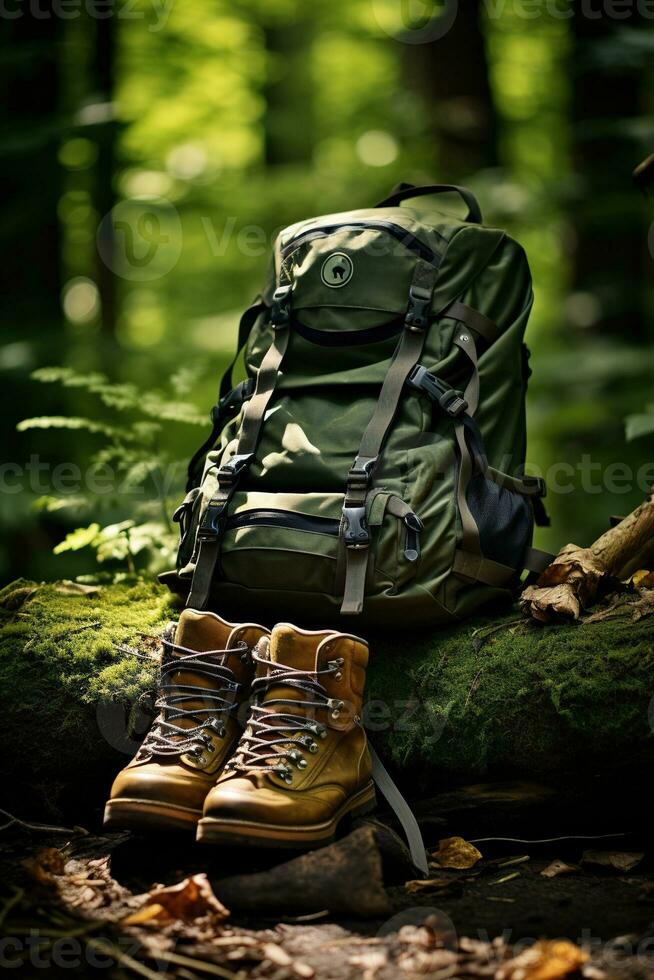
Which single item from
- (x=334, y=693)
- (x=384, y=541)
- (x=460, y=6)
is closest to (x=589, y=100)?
(x=460, y=6)

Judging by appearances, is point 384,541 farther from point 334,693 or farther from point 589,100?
point 589,100

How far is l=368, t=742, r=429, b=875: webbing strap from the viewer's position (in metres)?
2.27

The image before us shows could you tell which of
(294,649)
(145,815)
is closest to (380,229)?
(294,649)

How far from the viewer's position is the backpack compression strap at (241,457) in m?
2.69

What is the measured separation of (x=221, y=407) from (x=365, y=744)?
1396mm

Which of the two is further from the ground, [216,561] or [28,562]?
[216,561]

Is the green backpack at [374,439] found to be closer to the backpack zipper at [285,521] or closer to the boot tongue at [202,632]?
the backpack zipper at [285,521]

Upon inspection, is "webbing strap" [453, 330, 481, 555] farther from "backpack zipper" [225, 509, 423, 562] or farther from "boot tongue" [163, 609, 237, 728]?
"boot tongue" [163, 609, 237, 728]

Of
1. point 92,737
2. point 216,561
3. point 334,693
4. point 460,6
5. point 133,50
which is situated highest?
A: point 133,50

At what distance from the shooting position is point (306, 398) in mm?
2979

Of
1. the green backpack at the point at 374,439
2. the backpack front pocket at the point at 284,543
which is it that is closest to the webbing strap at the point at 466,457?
the green backpack at the point at 374,439

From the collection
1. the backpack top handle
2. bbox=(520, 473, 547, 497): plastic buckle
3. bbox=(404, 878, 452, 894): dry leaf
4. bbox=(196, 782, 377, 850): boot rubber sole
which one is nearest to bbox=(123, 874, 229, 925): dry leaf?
bbox=(196, 782, 377, 850): boot rubber sole

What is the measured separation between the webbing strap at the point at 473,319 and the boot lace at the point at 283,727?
4.34 ft

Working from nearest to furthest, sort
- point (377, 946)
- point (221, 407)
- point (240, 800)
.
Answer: point (377, 946), point (240, 800), point (221, 407)
